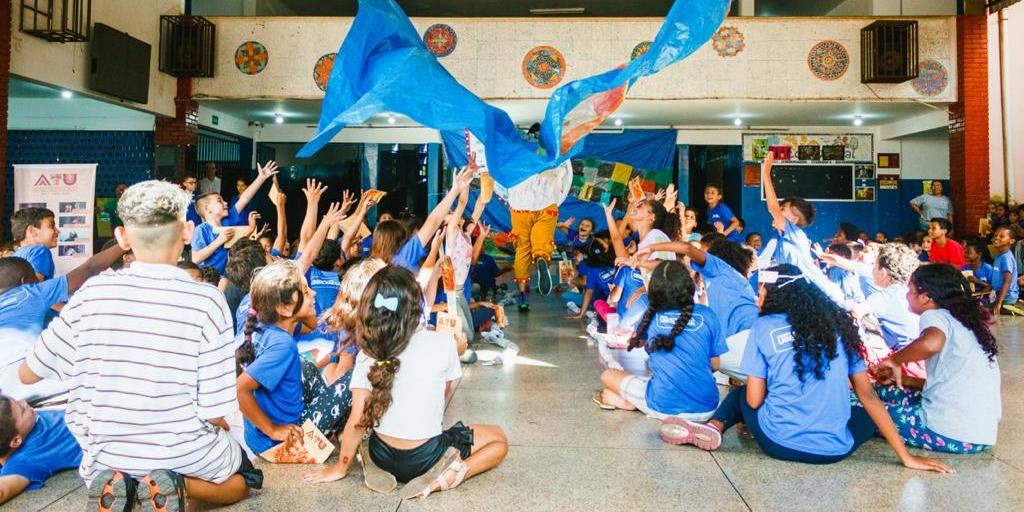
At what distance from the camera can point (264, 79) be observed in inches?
427

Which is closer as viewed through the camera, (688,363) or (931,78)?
(688,363)

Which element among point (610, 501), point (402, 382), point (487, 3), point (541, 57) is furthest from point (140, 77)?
point (610, 501)

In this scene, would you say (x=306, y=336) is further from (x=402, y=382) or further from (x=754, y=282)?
(x=754, y=282)

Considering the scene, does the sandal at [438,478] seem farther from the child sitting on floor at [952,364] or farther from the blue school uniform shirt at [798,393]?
the child sitting on floor at [952,364]

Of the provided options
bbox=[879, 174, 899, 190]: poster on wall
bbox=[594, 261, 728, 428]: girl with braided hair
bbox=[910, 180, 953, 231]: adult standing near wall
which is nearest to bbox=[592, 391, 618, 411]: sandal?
bbox=[594, 261, 728, 428]: girl with braided hair

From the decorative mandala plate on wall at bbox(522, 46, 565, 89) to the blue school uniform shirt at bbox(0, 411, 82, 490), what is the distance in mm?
8725

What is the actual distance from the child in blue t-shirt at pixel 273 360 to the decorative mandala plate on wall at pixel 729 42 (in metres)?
9.03

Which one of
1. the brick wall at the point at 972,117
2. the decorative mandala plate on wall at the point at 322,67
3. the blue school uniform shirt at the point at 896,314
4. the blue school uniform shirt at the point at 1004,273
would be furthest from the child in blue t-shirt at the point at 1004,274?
the decorative mandala plate on wall at the point at 322,67

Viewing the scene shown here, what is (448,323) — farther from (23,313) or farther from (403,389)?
(23,313)

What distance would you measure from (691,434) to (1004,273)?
763cm

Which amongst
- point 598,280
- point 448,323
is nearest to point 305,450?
point 448,323

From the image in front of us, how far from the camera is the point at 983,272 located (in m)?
9.20

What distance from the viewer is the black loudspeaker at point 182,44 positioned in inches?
408

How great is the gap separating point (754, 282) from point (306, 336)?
4.10 metres
